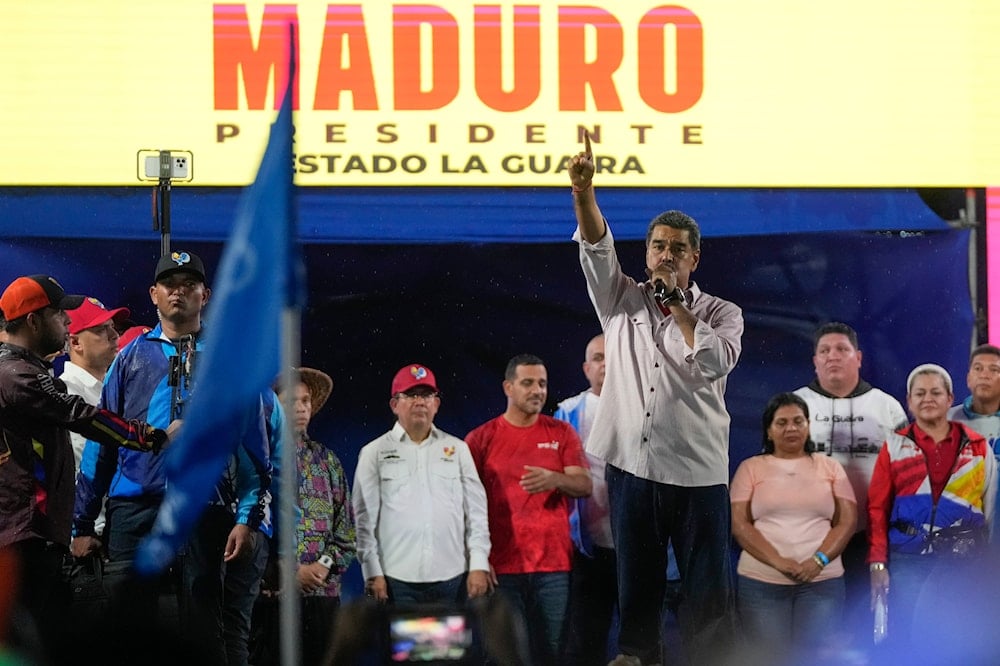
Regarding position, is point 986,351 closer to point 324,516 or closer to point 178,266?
point 324,516

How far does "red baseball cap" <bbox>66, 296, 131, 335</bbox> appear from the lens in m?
6.54

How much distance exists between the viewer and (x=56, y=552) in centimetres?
556

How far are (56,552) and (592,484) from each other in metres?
2.27

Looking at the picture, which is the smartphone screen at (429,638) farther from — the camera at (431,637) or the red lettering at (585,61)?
the red lettering at (585,61)

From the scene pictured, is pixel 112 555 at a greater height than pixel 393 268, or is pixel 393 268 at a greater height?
pixel 393 268

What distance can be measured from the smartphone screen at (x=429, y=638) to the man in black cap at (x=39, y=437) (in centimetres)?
128

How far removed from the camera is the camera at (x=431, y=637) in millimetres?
4621

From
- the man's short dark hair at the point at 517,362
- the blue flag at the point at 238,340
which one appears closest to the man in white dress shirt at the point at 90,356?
the man's short dark hair at the point at 517,362

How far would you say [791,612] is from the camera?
668cm

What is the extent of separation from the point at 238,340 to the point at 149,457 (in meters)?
2.39

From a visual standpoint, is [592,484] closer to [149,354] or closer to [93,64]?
[149,354]

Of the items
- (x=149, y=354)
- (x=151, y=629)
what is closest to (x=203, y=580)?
(x=149, y=354)

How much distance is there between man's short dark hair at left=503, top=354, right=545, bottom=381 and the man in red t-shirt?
0.07m

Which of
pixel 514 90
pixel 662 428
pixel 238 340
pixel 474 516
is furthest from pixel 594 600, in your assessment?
pixel 238 340
